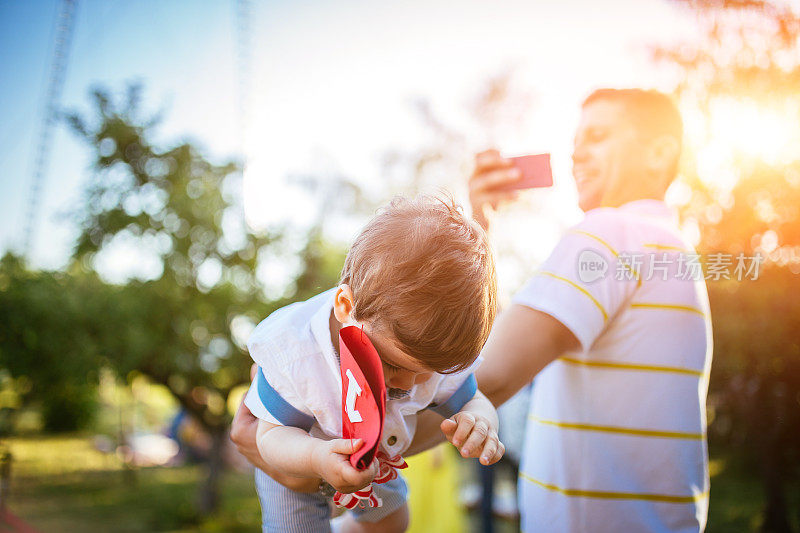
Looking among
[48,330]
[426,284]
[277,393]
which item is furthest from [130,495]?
[426,284]

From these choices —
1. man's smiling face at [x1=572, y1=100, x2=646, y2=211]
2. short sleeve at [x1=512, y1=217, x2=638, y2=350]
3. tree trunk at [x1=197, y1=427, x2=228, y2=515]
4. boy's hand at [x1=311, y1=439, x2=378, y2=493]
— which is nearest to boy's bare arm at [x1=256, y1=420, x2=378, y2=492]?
boy's hand at [x1=311, y1=439, x2=378, y2=493]

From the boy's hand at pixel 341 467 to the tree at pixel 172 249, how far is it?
11.9 ft

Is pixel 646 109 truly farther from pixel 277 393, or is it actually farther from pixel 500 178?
pixel 277 393

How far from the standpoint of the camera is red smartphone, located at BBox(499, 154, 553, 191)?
932 mm

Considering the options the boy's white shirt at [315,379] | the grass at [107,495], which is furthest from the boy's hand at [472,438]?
the grass at [107,495]

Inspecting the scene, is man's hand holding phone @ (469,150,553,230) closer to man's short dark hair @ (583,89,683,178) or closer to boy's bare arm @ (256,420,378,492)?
man's short dark hair @ (583,89,683,178)

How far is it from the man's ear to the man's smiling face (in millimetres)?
565

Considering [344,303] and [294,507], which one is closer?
[344,303]

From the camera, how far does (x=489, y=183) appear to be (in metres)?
0.95

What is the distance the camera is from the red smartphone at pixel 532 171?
932 mm

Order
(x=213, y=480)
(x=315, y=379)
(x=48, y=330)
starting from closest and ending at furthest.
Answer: (x=315, y=379) < (x=48, y=330) < (x=213, y=480)

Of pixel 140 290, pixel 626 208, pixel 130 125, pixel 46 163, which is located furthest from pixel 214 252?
pixel 626 208

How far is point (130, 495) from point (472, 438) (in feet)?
21.8

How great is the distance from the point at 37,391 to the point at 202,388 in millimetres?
1594
